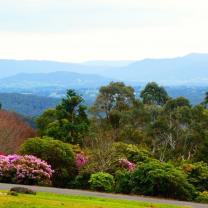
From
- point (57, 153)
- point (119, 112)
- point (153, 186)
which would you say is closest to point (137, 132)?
point (119, 112)

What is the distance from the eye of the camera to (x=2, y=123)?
4909 centimetres

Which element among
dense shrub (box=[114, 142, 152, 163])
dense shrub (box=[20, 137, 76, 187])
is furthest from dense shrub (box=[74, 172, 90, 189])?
dense shrub (box=[114, 142, 152, 163])

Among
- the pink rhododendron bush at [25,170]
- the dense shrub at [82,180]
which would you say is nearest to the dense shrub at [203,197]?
the dense shrub at [82,180]

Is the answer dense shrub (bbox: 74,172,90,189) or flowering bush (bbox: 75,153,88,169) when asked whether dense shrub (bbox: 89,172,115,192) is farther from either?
flowering bush (bbox: 75,153,88,169)

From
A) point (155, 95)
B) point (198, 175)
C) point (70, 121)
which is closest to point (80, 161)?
point (198, 175)

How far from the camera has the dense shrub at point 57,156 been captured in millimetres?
27781

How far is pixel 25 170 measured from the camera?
24.7 meters

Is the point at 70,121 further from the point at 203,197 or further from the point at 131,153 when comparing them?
the point at 203,197

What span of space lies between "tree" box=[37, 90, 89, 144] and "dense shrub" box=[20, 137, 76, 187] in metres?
15.2

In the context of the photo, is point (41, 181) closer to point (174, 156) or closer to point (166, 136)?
point (174, 156)

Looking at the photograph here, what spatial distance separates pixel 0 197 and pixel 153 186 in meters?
9.54

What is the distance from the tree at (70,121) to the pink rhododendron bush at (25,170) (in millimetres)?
17807

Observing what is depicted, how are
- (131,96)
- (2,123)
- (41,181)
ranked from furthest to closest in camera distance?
(131,96), (2,123), (41,181)

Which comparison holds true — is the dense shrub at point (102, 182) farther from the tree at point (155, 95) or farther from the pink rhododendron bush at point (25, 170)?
the tree at point (155, 95)
